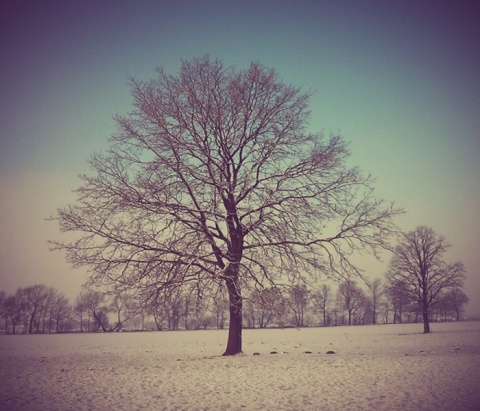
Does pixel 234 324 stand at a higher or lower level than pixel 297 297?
lower

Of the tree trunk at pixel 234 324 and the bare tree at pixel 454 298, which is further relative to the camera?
the bare tree at pixel 454 298

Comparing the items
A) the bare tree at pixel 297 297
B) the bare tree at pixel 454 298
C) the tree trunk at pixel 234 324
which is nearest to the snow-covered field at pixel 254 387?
the tree trunk at pixel 234 324

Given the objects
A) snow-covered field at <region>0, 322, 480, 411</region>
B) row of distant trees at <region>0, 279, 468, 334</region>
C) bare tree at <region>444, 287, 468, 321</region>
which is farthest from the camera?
bare tree at <region>444, 287, 468, 321</region>

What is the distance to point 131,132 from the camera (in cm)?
1276

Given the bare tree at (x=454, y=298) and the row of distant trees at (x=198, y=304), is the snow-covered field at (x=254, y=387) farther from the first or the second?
the bare tree at (x=454, y=298)

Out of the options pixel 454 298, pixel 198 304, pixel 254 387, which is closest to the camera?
pixel 254 387

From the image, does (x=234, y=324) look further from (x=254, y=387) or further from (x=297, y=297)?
(x=254, y=387)

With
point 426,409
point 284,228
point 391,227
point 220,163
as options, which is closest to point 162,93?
point 220,163

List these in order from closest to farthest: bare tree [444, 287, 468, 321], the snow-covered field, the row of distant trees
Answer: the snow-covered field, the row of distant trees, bare tree [444, 287, 468, 321]

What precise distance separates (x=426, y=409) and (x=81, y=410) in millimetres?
7343

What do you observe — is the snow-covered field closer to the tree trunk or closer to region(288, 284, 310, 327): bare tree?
the tree trunk

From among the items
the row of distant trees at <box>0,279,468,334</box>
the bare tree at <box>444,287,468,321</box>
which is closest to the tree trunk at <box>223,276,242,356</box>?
the row of distant trees at <box>0,279,468,334</box>

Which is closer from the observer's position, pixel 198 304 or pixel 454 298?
pixel 198 304

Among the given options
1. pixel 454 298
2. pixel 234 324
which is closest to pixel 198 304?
pixel 234 324
